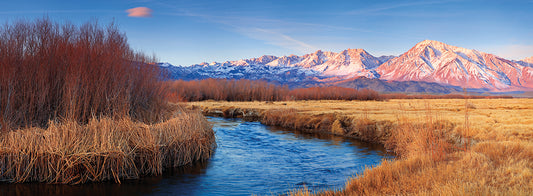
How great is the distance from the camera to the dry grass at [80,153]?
31.8ft

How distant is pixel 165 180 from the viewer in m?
11.2

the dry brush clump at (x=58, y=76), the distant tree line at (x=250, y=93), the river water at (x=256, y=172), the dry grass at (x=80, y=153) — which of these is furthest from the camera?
the distant tree line at (x=250, y=93)

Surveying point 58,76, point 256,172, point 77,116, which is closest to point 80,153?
point 77,116

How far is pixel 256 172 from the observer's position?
42.0ft

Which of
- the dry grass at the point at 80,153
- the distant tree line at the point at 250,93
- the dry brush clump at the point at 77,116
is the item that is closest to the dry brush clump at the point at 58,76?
the dry brush clump at the point at 77,116

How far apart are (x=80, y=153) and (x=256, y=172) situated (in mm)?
5939

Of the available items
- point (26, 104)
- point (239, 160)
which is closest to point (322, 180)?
point (239, 160)

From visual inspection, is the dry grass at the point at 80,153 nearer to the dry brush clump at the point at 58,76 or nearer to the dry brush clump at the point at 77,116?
the dry brush clump at the point at 77,116

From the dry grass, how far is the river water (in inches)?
13.1

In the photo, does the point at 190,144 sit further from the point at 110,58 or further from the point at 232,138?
the point at 232,138

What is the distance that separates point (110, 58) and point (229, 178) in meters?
6.90

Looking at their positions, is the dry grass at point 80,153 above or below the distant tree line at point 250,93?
below

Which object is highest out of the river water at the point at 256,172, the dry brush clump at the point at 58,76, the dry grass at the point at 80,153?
the dry brush clump at the point at 58,76

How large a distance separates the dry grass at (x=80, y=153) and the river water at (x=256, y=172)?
0.33 metres
